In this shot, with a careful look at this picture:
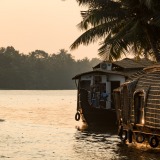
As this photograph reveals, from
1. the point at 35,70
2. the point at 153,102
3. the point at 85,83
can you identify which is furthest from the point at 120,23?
the point at 35,70

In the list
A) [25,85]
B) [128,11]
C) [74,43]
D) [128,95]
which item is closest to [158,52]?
[128,11]

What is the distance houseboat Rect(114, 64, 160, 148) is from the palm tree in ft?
17.9

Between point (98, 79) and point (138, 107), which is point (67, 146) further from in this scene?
point (98, 79)

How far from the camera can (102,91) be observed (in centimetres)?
3378

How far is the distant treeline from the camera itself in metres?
151

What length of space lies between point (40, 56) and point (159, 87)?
176 m

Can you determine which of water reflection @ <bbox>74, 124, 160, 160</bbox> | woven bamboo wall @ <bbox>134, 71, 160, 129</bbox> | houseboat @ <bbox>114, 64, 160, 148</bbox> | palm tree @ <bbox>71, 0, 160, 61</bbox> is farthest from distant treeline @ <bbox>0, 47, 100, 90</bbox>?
woven bamboo wall @ <bbox>134, 71, 160, 129</bbox>

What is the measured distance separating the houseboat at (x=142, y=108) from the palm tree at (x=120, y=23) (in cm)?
545

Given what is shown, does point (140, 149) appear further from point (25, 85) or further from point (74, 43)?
point (25, 85)

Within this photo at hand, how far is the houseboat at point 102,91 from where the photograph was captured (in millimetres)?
30516

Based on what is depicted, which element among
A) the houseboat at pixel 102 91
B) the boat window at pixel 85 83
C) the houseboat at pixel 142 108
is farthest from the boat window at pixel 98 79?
the houseboat at pixel 142 108

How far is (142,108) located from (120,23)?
35.2 ft

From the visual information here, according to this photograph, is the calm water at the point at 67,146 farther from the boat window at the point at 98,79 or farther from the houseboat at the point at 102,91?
the boat window at the point at 98,79

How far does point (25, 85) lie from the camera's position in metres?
Answer: 159
